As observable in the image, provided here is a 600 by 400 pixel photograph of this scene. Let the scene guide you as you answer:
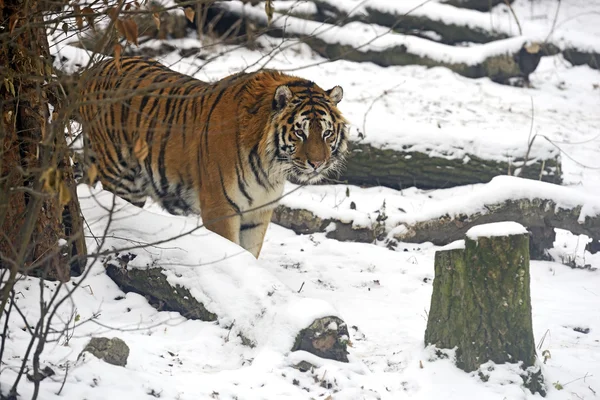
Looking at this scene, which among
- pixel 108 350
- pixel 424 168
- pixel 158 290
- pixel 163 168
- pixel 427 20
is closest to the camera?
pixel 108 350

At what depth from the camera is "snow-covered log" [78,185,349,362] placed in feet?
13.7

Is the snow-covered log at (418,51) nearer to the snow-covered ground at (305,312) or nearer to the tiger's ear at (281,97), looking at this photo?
the snow-covered ground at (305,312)

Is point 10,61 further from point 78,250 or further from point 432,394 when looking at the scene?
point 432,394

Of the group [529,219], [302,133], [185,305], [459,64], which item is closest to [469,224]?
[529,219]

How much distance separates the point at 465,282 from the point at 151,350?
1748 millimetres

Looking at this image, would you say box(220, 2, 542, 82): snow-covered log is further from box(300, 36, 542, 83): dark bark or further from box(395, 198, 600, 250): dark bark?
box(395, 198, 600, 250): dark bark

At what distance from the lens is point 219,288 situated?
14.7 feet

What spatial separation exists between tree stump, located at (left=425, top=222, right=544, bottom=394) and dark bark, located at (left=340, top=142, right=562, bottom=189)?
3.12 m

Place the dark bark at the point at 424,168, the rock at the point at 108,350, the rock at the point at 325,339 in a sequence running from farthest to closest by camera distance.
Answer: the dark bark at the point at 424,168 → the rock at the point at 325,339 → the rock at the point at 108,350

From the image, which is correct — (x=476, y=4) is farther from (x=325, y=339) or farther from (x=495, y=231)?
(x=325, y=339)

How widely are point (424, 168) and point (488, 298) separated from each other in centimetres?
332

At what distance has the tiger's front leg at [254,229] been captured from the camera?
5.54 meters

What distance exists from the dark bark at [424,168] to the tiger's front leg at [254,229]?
2.02 metres

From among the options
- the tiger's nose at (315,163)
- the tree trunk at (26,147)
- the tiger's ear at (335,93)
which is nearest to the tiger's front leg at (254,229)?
the tiger's nose at (315,163)
